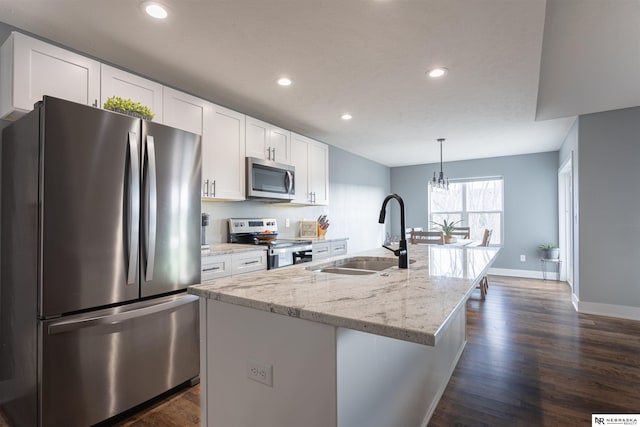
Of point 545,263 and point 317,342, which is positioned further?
point 545,263

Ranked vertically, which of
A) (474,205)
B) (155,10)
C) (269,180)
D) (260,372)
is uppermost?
(155,10)

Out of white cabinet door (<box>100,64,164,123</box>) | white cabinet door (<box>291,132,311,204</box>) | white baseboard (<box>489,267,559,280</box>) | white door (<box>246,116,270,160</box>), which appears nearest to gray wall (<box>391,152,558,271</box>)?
white baseboard (<box>489,267,559,280</box>)

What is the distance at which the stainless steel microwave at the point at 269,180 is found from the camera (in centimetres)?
322

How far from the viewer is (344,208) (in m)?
5.62

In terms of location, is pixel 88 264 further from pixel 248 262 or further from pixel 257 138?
pixel 257 138

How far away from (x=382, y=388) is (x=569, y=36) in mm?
2582

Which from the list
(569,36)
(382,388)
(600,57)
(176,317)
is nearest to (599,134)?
(600,57)

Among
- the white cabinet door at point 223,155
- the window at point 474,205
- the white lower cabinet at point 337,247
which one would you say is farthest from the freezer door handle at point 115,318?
the window at point 474,205

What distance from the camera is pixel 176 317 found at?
2.11 m

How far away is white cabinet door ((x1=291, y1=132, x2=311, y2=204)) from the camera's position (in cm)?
391

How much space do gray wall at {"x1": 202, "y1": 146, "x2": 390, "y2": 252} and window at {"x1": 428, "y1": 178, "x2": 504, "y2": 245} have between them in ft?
3.92

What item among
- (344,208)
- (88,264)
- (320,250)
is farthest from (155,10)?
(344,208)

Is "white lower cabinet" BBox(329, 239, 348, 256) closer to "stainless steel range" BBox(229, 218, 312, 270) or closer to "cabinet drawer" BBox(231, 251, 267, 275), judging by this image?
"stainless steel range" BBox(229, 218, 312, 270)

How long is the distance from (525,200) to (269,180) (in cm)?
516
